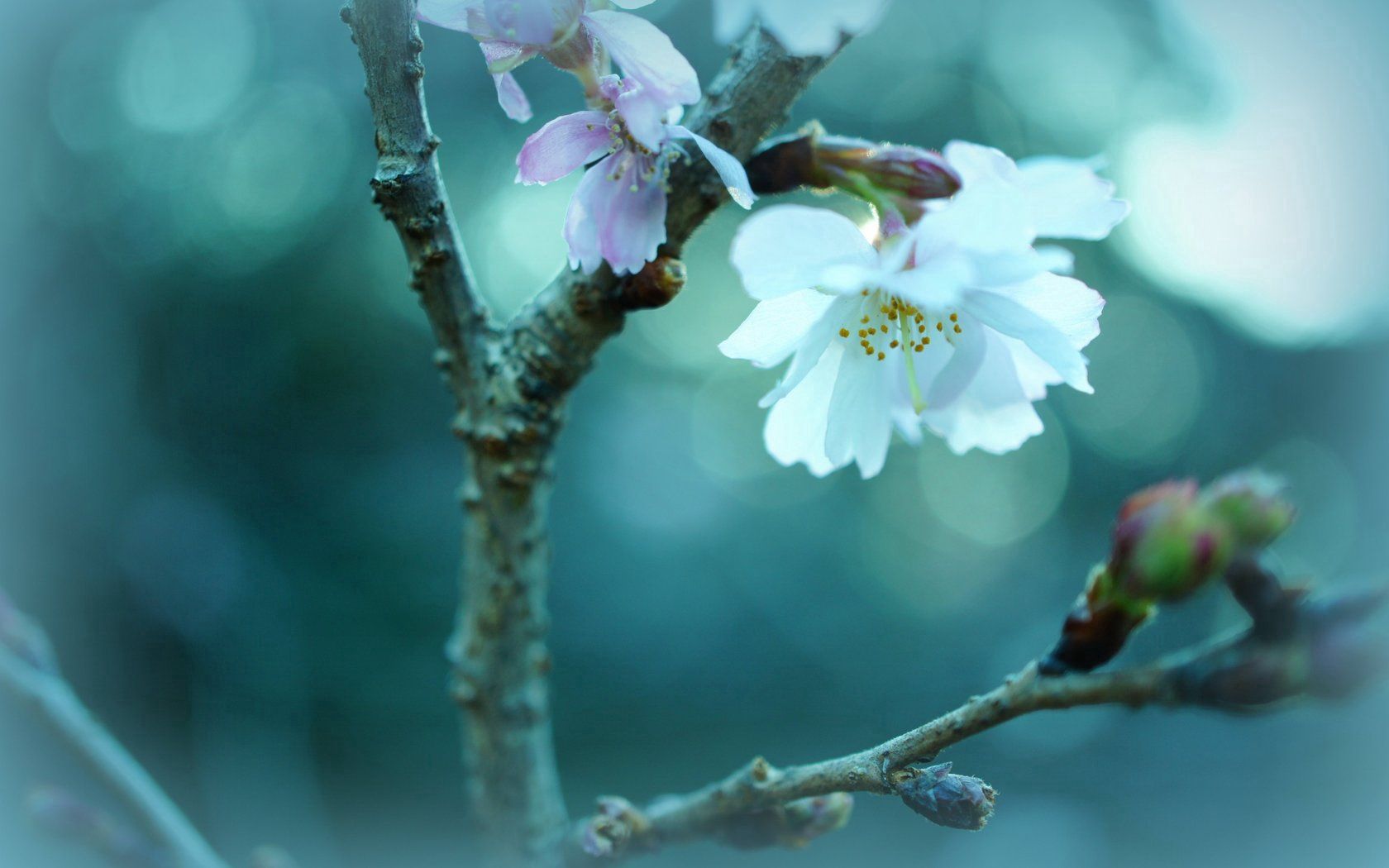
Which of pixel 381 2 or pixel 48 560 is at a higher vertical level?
pixel 48 560

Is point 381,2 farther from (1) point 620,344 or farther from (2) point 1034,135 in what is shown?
(2) point 1034,135

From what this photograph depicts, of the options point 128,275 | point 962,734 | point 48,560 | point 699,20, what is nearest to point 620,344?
point 699,20

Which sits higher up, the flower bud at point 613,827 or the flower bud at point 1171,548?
the flower bud at point 1171,548

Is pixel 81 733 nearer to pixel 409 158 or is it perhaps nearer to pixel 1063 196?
pixel 409 158

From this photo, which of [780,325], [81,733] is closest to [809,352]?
[780,325]

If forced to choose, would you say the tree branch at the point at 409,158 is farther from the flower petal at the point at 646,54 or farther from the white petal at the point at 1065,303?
the white petal at the point at 1065,303

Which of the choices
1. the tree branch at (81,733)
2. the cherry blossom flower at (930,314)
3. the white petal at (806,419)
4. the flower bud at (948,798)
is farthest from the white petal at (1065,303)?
the tree branch at (81,733)

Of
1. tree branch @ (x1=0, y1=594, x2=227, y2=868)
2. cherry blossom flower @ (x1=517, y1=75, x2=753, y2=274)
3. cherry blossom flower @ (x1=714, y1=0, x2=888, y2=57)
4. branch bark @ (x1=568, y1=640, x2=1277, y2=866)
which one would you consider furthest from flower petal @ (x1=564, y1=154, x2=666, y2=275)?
tree branch @ (x1=0, y1=594, x2=227, y2=868)
